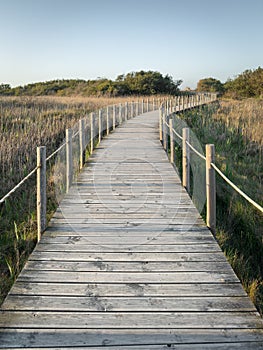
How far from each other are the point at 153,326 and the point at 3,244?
3607 mm

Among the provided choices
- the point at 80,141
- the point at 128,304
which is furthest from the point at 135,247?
the point at 80,141

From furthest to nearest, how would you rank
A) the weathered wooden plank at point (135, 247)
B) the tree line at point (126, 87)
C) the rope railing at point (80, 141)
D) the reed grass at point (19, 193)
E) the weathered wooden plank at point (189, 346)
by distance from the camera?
the tree line at point (126, 87) → the reed grass at point (19, 193) → the rope railing at point (80, 141) → the weathered wooden plank at point (135, 247) → the weathered wooden plank at point (189, 346)

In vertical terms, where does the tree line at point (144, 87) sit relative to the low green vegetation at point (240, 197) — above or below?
above

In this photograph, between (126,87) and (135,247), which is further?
(126,87)

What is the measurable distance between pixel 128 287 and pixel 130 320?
0.51 m

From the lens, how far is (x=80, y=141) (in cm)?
836

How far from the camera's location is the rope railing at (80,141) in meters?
4.65

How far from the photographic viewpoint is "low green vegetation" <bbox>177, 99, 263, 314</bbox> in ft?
16.3

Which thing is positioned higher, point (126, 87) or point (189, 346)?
point (126, 87)

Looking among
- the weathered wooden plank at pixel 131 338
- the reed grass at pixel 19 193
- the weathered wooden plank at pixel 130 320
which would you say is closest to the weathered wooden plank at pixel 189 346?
the weathered wooden plank at pixel 131 338

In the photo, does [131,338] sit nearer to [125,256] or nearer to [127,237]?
[125,256]

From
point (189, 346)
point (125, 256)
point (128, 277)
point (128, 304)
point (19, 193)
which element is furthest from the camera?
point (19, 193)

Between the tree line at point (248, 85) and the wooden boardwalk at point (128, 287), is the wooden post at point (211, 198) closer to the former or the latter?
the wooden boardwalk at point (128, 287)

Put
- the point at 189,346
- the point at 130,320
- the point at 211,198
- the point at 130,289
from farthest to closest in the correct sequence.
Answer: the point at 211,198
the point at 130,289
the point at 130,320
the point at 189,346
